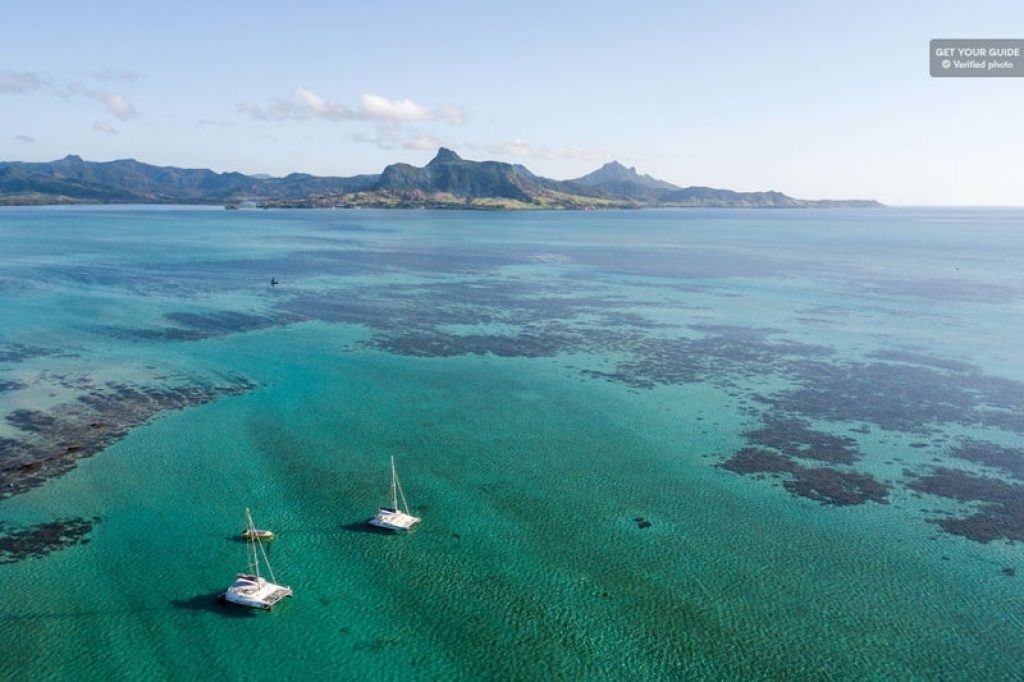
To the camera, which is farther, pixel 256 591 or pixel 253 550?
pixel 253 550

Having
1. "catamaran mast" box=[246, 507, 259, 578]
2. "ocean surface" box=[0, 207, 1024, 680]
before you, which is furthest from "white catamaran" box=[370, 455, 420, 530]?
"catamaran mast" box=[246, 507, 259, 578]

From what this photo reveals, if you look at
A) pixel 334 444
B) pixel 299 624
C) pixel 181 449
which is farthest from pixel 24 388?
pixel 299 624

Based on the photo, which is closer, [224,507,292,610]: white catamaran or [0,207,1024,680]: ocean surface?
[0,207,1024,680]: ocean surface

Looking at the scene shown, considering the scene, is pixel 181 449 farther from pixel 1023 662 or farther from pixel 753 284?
pixel 753 284

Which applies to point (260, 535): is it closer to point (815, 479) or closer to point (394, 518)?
point (394, 518)

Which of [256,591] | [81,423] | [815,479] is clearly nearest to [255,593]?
[256,591]

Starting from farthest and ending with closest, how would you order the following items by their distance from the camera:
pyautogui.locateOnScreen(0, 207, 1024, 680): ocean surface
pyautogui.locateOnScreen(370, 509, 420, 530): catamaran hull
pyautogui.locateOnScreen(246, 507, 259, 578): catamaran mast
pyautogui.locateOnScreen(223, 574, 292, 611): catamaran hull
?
pyautogui.locateOnScreen(370, 509, 420, 530): catamaran hull, pyautogui.locateOnScreen(246, 507, 259, 578): catamaran mast, pyautogui.locateOnScreen(223, 574, 292, 611): catamaran hull, pyautogui.locateOnScreen(0, 207, 1024, 680): ocean surface

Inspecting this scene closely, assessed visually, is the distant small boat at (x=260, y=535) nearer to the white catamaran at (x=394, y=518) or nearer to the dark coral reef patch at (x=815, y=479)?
the white catamaran at (x=394, y=518)

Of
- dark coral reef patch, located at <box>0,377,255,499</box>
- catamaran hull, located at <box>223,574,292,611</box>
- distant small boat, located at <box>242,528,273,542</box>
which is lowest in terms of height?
catamaran hull, located at <box>223,574,292,611</box>

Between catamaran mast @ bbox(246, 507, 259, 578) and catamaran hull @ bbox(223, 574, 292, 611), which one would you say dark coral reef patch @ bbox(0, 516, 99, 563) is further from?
catamaran hull @ bbox(223, 574, 292, 611)
